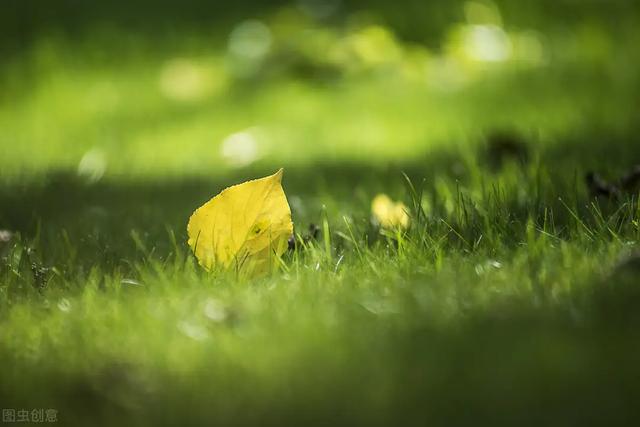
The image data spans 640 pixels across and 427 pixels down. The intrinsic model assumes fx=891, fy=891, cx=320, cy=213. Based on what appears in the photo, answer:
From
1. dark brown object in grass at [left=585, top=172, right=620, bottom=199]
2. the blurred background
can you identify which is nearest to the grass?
dark brown object in grass at [left=585, top=172, right=620, bottom=199]

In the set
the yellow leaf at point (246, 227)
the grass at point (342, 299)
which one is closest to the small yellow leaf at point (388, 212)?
the grass at point (342, 299)

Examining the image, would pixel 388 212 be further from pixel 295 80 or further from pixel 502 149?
pixel 295 80

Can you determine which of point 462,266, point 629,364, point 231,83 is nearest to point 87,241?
point 462,266

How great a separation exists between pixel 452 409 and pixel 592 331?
29cm

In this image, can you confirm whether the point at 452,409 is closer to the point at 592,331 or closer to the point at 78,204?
the point at 592,331

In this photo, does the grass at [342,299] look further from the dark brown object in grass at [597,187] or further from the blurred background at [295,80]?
the blurred background at [295,80]

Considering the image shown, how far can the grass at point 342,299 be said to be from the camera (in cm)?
112

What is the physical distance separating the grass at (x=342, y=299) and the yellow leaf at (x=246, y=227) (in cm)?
5

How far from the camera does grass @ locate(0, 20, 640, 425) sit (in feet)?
3.66

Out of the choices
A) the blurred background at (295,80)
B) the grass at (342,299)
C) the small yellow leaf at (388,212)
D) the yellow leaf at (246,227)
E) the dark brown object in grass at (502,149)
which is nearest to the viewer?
the grass at (342,299)

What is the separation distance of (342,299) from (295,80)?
3355 mm

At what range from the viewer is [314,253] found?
72.0 inches

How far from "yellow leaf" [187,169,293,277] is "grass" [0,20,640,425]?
0.05 metres

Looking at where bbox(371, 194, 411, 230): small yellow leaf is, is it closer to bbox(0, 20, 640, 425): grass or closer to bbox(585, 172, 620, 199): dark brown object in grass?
bbox(0, 20, 640, 425): grass
